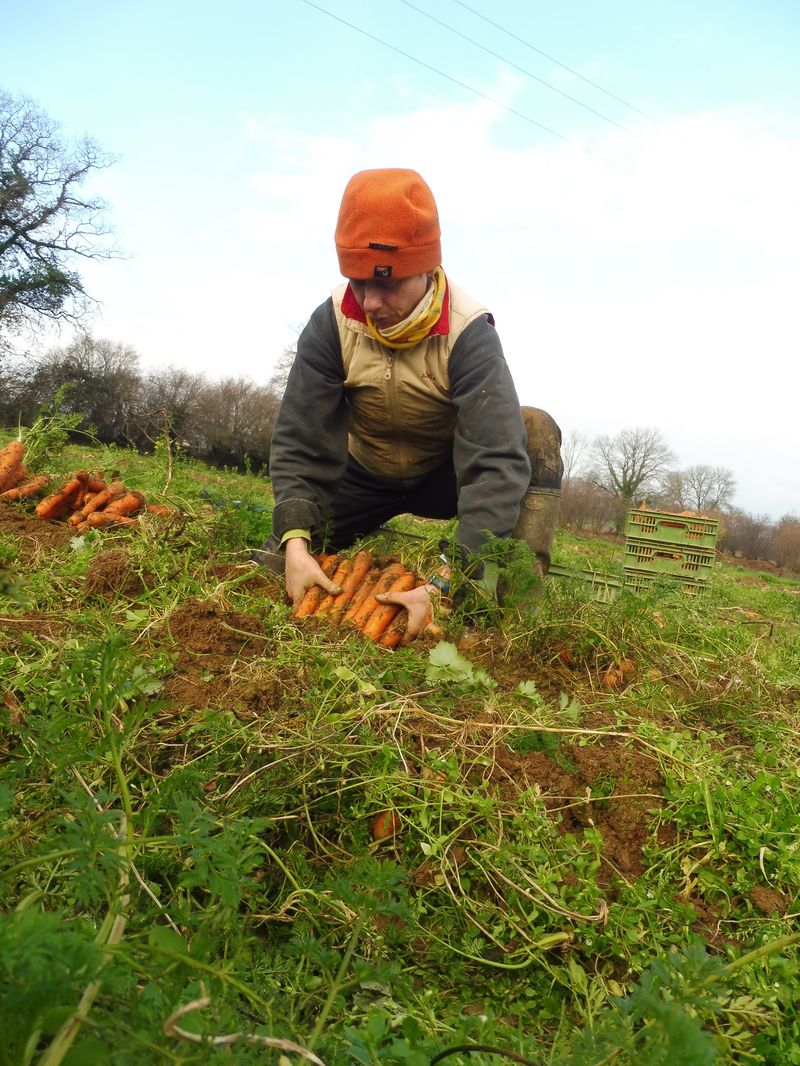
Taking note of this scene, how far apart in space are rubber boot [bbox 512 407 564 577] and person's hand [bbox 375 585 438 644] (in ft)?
3.19

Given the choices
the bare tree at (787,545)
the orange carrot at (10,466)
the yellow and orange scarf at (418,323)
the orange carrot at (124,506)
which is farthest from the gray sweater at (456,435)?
the bare tree at (787,545)

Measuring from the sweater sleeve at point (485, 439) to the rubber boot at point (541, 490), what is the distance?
34cm

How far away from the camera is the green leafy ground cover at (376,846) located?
0.98 meters

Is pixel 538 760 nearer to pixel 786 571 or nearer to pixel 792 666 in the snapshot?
pixel 792 666

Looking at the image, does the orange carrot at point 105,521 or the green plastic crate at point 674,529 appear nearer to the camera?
the orange carrot at point 105,521

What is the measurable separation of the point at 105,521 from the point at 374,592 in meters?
1.74

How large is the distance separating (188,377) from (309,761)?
18902 millimetres

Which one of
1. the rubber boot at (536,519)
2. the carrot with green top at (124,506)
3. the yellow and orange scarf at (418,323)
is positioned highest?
the yellow and orange scarf at (418,323)

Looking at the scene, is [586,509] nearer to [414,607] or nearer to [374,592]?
[374,592]

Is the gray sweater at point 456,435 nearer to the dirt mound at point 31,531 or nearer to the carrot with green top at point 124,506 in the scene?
the carrot with green top at point 124,506

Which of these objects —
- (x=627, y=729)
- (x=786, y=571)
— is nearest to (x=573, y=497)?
(x=786, y=571)

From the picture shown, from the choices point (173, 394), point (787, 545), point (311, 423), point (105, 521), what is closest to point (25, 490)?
point (105, 521)

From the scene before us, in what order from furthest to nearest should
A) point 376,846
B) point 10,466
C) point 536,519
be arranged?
1. point 10,466
2. point 536,519
3. point 376,846

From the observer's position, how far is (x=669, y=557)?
754 centimetres
